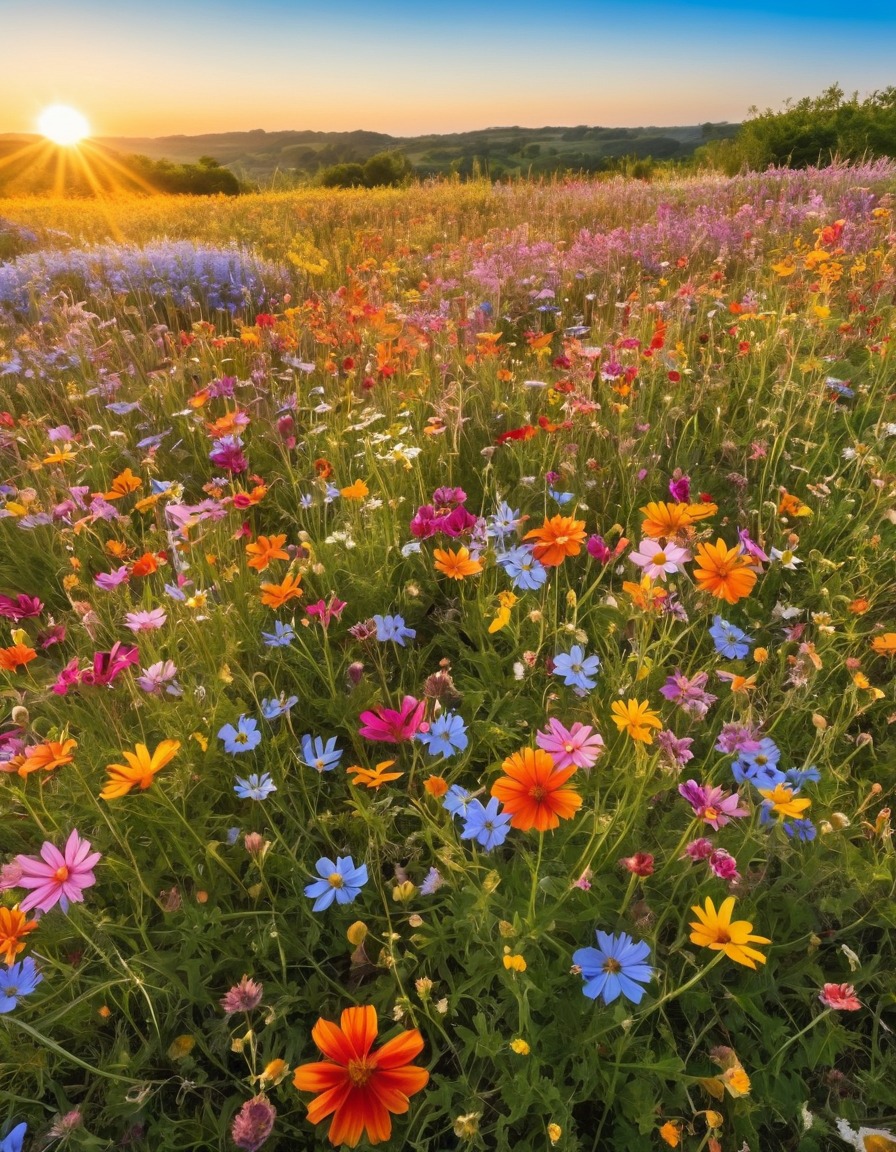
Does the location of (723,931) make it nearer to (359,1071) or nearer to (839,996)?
(839,996)

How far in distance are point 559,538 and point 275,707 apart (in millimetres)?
783

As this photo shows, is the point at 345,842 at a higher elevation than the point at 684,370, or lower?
lower

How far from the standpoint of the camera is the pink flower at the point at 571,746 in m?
1.16

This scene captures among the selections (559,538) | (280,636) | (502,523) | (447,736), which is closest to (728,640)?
(559,538)

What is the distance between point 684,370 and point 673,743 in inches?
82.4

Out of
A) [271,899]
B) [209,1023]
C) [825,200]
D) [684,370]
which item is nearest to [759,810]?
[271,899]

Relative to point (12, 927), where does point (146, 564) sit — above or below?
above

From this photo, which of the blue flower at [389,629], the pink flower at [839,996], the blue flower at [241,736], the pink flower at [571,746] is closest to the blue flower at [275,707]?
the blue flower at [241,736]

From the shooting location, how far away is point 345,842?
154cm

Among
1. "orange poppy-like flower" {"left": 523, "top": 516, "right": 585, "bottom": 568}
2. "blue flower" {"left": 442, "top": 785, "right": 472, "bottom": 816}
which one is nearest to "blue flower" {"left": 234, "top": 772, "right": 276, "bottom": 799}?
"blue flower" {"left": 442, "top": 785, "right": 472, "bottom": 816}

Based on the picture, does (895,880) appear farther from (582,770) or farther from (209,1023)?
(209,1023)

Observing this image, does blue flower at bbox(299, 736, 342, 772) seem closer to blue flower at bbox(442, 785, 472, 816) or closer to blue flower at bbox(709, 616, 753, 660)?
blue flower at bbox(442, 785, 472, 816)

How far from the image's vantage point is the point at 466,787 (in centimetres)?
164

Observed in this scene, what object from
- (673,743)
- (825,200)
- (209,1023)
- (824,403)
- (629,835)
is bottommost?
(209,1023)
